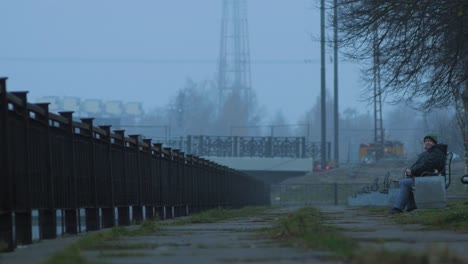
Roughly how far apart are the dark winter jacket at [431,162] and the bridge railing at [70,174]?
17.2 ft

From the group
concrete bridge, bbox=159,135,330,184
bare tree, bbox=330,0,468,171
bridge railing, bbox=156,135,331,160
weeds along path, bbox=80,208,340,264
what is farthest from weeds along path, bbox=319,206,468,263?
bridge railing, bbox=156,135,331,160

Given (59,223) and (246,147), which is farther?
(246,147)

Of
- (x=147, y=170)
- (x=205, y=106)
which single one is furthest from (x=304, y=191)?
(x=205, y=106)

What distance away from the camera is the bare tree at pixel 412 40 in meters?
14.3

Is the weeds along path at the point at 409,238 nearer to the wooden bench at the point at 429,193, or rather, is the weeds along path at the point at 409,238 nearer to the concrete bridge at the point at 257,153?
the wooden bench at the point at 429,193

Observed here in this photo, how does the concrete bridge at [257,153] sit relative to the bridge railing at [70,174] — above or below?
below

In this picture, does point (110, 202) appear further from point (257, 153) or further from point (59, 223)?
point (257, 153)

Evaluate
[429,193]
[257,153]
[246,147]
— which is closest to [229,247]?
[429,193]

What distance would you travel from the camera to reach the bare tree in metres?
14.3

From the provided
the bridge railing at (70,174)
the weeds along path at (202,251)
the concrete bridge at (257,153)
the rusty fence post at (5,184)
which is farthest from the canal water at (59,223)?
the concrete bridge at (257,153)

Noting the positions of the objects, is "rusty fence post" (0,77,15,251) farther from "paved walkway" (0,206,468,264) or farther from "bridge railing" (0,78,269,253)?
"paved walkway" (0,206,468,264)

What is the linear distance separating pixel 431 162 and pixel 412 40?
2.80 meters

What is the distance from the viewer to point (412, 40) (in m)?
15.6

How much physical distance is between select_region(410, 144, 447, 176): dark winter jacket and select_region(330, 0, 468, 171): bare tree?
1.16 meters
